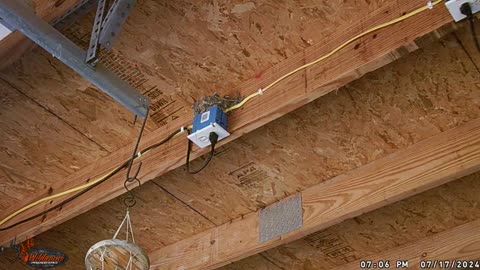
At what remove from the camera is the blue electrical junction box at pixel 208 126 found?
2.10m

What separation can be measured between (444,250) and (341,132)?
→ 70 centimetres

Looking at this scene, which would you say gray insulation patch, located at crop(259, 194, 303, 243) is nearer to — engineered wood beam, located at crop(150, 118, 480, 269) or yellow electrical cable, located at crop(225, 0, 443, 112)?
engineered wood beam, located at crop(150, 118, 480, 269)

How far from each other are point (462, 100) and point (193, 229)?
1.33 m

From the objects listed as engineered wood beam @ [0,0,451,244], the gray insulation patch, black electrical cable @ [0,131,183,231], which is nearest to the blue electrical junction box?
engineered wood beam @ [0,0,451,244]

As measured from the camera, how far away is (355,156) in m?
2.30

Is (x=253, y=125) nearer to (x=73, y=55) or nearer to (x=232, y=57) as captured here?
(x=232, y=57)

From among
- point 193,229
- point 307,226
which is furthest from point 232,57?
point 193,229

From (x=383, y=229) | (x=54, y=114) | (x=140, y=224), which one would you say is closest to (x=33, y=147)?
(x=54, y=114)

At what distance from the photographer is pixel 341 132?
7.29 ft

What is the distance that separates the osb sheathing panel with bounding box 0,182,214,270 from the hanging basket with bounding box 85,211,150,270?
0.41m

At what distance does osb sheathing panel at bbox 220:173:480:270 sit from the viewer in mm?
2357

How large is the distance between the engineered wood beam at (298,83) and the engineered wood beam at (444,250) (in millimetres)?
947

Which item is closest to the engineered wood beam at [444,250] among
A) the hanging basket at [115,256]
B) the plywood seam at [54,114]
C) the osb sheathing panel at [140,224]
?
the osb sheathing panel at [140,224]

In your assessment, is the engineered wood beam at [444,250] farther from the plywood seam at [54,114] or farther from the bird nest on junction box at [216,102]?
the plywood seam at [54,114]
